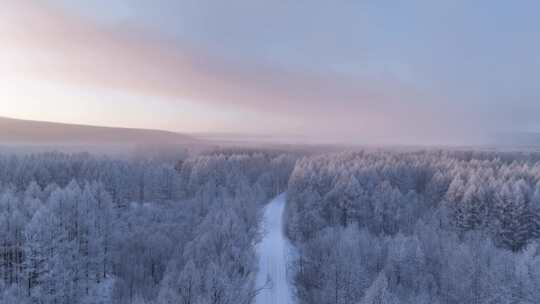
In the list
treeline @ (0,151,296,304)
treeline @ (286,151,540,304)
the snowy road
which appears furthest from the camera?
the snowy road

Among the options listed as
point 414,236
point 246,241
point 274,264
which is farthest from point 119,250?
point 414,236

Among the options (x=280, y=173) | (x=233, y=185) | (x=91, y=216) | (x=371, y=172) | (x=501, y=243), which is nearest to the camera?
(x=91, y=216)

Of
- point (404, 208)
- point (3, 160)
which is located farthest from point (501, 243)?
point (3, 160)

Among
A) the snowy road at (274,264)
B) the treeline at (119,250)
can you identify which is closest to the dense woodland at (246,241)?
the treeline at (119,250)

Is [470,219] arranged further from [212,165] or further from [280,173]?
[212,165]

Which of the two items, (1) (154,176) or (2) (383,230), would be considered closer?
(2) (383,230)

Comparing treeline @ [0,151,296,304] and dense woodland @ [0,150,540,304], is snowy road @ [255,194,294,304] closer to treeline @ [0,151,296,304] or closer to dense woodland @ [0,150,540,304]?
dense woodland @ [0,150,540,304]

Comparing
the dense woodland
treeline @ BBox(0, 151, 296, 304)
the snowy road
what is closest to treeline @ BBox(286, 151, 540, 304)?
the dense woodland
